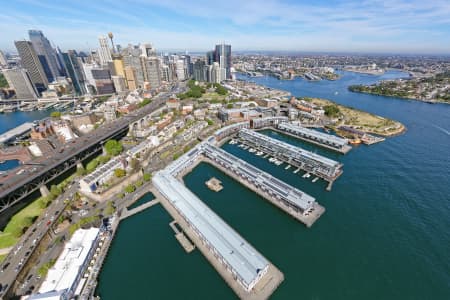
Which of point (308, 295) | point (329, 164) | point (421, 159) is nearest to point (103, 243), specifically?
point (308, 295)

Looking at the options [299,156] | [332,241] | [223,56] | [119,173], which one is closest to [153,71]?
[223,56]

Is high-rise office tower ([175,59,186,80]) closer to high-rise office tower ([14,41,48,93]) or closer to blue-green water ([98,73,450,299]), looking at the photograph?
high-rise office tower ([14,41,48,93])

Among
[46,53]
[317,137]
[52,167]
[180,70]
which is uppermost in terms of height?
Answer: [46,53]

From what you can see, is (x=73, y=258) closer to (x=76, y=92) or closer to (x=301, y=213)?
(x=301, y=213)

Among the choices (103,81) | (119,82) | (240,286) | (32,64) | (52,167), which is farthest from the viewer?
(119,82)

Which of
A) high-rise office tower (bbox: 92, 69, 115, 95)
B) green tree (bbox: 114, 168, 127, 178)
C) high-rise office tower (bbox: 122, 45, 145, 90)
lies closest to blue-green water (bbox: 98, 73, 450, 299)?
green tree (bbox: 114, 168, 127, 178)

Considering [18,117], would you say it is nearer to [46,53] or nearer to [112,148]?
[46,53]
